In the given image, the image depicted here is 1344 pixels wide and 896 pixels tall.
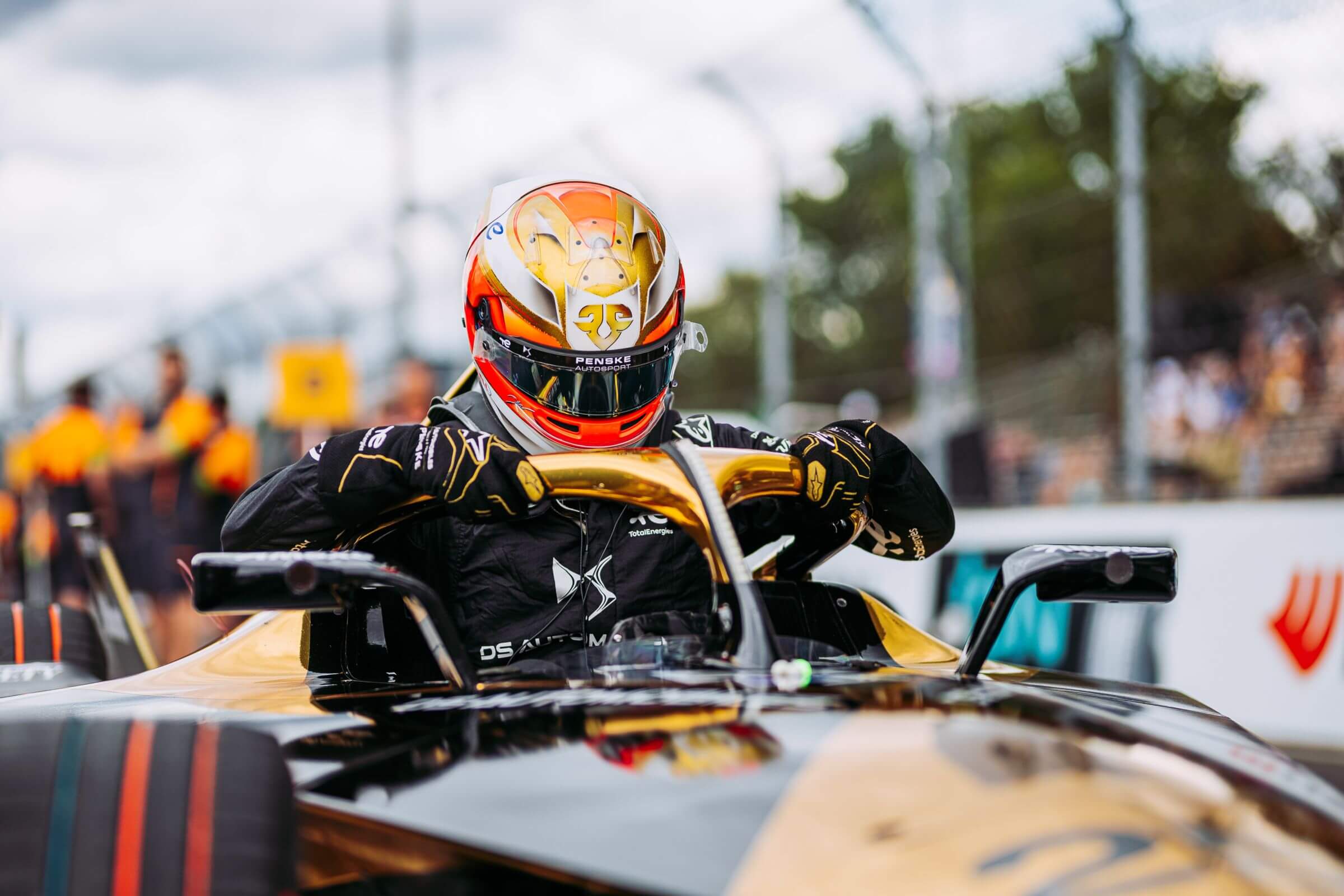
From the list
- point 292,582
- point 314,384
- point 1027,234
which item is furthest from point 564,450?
point 1027,234

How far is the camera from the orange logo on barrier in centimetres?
574

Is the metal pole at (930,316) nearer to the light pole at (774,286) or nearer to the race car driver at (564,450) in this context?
the light pole at (774,286)

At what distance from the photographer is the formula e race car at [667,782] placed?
4.60 feet

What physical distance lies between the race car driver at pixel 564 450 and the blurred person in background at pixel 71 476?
24.9 feet

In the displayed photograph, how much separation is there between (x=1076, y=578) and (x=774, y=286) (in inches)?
348

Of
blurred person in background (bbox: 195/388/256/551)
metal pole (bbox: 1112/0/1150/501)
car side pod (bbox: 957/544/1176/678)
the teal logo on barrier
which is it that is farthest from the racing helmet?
blurred person in background (bbox: 195/388/256/551)

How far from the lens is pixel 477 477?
228cm

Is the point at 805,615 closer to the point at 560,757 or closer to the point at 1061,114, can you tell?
the point at 560,757

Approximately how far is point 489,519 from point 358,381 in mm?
11840

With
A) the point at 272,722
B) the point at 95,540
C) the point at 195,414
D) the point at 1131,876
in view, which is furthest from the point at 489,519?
the point at 195,414

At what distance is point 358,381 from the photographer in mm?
13805

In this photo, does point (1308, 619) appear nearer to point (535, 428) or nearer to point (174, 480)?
point (535, 428)

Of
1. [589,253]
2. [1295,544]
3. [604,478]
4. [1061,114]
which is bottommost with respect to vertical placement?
[1295,544]

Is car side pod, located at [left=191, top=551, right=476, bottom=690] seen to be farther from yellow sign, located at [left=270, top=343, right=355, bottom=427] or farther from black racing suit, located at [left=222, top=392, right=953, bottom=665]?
yellow sign, located at [left=270, top=343, right=355, bottom=427]
